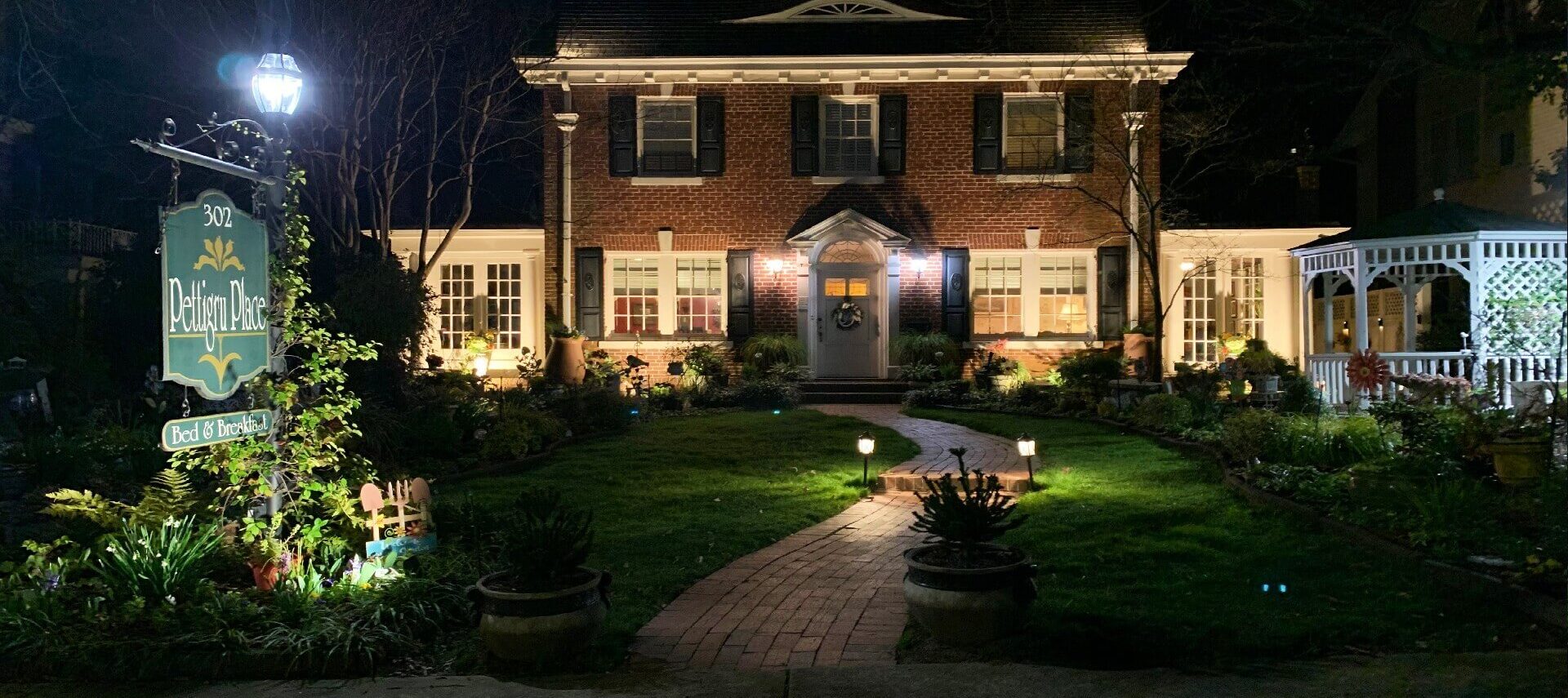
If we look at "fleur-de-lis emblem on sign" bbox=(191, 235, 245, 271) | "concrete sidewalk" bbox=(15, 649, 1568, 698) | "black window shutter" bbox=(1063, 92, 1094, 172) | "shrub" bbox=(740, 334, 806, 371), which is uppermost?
"black window shutter" bbox=(1063, 92, 1094, 172)

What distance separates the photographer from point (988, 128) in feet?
67.9

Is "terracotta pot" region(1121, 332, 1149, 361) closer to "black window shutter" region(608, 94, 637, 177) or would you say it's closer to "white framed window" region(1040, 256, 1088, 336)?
"white framed window" region(1040, 256, 1088, 336)

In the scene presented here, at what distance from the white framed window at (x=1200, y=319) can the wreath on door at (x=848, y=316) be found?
6074 millimetres

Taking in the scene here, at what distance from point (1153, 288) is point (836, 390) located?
219 inches

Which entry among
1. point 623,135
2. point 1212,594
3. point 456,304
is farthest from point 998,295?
point 1212,594

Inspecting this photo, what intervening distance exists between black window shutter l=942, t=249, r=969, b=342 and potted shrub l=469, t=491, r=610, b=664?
1546 centimetres

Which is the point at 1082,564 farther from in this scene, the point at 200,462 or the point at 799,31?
the point at 799,31

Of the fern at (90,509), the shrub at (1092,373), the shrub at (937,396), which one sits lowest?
the fern at (90,509)

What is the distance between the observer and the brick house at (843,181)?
2059 centimetres

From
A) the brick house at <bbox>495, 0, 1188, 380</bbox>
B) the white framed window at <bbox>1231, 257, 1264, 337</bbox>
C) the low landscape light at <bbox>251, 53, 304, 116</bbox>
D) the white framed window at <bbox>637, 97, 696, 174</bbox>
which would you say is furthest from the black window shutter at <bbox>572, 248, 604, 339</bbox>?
the low landscape light at <bbox>251, 53, 304, 116</bbox>

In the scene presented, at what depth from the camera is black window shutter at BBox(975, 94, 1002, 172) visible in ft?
67.8

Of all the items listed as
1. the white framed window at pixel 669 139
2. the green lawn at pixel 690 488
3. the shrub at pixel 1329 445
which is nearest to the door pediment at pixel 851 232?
the white framed window at pixel 669 139

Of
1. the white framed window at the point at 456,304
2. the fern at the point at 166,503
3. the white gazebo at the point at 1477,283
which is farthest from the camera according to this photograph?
the white framed window at the point at 456,304

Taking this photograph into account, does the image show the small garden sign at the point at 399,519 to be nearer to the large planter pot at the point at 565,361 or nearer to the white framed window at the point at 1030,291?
the large planter pot at the point at 565,361
